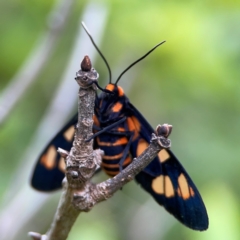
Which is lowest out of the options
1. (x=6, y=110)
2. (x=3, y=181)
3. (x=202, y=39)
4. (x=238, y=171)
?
(x=238, y=171)

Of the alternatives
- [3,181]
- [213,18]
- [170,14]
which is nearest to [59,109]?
[3,181]

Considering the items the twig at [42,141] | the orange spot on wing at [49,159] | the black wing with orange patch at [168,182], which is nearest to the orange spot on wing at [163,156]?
the black wing with orange patch at [168,182]

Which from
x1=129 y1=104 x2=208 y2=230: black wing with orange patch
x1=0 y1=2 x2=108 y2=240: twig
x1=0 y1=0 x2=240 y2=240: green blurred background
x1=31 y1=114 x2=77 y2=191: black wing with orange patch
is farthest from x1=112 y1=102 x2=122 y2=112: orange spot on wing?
x1=0 y1=2 x2=108 y2=240: twig

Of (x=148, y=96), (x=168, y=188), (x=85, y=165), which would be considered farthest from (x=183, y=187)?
(x=148, y=96)

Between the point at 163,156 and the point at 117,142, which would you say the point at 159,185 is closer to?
the point at 163,156

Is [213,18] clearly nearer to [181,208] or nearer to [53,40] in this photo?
[53,40]

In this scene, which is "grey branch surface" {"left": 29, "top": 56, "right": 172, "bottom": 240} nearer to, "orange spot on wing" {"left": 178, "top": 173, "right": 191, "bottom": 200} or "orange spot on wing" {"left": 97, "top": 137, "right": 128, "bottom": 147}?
"orange spot on wing" {"left": 97, "top": 137, "right": 128, "bottom": 147}
